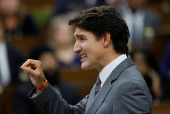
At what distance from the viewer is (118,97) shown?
1749mm

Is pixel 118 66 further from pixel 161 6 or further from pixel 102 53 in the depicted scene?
pixel 161 6

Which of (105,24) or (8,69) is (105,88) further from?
(8,69)

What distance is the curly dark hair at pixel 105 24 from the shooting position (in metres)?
1.90

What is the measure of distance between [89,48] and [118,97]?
360 mm

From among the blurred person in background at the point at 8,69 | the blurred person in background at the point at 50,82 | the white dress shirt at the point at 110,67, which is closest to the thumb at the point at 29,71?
the white dress shirt at the point at 110,67

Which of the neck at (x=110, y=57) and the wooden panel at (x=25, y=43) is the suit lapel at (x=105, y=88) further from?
the wooden panel at (x=25, y=43)

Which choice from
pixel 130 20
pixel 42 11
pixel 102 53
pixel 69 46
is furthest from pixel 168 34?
pixel 102 53

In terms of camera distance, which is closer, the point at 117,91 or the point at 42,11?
the point at 117,91

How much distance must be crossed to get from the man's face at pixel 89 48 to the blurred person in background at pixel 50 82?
1.69 meters

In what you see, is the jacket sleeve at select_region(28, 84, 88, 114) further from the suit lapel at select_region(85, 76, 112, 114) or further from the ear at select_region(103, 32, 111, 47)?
the ear at select_region(103, 32, 111, 47)

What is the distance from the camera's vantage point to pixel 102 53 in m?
1.94

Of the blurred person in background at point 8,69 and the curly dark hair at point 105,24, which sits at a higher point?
the curly dark hair at point 105,24

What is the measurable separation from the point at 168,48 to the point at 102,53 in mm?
3016

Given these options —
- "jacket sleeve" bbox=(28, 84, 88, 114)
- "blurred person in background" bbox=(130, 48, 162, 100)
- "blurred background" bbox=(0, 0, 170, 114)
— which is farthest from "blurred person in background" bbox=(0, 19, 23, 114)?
"jacket sleeve" bbox=(28, 84, 88, 114)
